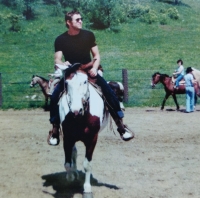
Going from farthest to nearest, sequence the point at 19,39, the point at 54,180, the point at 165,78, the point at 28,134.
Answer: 1. the point at 19,39
2. the point at 165,78
3. the point at 28,134
4. the point at 54,180

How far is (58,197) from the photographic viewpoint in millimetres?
7332

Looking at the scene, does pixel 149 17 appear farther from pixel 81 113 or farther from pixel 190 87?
pixel 81 113

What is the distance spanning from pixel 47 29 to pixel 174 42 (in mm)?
8561

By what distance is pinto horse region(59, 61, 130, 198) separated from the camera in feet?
21.3

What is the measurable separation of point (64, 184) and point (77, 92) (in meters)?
2.18

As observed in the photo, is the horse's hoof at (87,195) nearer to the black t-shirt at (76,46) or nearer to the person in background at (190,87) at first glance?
the black t-shirt at (76,46)

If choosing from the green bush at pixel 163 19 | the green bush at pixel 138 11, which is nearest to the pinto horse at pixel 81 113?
the green bush at pixel 138 11

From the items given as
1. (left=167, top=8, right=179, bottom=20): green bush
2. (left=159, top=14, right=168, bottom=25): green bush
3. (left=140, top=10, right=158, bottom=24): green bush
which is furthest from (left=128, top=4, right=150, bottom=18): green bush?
(left=167, top=8, right=179, bottom=20): green bush

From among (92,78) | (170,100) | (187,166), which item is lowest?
(170,100)

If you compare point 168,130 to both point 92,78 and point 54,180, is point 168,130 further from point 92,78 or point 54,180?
point 92,78

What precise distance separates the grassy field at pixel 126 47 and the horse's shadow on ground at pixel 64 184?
14753 mm

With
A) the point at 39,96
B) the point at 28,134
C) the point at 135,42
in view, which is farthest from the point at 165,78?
the point at 135,42

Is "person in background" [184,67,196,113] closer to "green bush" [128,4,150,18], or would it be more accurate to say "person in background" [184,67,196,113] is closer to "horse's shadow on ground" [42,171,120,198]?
"horse's shadow on ground" [42,171,120,198]

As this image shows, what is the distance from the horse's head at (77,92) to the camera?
21.0ft
